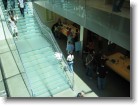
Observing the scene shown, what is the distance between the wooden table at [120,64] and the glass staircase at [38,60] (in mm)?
3060

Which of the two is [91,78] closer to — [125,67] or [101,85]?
[101,85]

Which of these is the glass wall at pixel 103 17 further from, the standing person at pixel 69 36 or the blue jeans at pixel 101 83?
the standing person at pixel 69 36

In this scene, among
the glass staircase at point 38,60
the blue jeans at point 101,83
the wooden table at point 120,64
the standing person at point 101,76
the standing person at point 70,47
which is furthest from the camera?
the standing person at point 70,47

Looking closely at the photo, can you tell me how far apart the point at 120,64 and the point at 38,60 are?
5245mm

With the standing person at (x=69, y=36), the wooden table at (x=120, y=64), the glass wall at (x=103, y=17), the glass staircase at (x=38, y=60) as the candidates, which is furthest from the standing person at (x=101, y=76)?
the standing person at (x=69, y=36)

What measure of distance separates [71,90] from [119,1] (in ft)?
18.4

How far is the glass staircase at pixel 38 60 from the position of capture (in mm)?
10602

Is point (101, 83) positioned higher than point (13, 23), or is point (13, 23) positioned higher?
point (13, 23)

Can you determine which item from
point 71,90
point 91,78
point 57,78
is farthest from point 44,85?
point 91,78

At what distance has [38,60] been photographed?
38.0ft

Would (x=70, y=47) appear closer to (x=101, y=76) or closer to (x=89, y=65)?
(x=89, y=65)

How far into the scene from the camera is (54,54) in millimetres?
12070

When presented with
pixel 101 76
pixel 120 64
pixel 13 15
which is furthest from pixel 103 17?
pixel 13 15

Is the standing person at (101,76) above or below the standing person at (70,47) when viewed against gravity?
below
